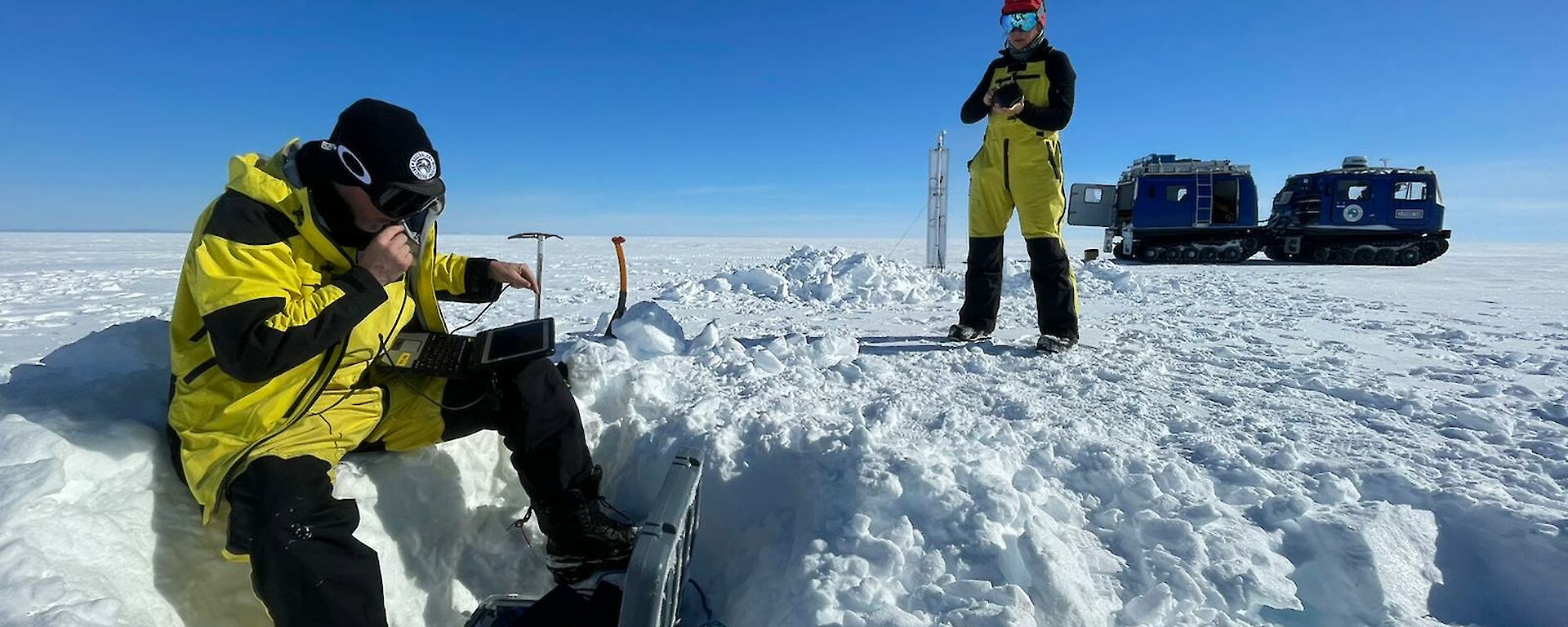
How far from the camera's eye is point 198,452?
1445 millimetres

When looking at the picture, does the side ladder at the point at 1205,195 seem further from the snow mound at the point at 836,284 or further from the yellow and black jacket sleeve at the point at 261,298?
the yellow and black jacket sleeve at the point at 261,298

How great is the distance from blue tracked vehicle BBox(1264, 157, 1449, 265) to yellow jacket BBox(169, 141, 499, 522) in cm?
1747

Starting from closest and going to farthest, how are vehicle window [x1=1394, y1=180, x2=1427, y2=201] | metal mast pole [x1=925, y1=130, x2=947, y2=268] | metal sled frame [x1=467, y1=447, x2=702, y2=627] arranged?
metal sled frame [x1=467, y1=447, x2=702, y2=627], metal mast pole [x1=925, y1=130, x2=947, y2=268], vehicle window [x1=1394, y1=180, x2=1427, y2=201]

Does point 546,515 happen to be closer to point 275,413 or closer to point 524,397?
point 524,397

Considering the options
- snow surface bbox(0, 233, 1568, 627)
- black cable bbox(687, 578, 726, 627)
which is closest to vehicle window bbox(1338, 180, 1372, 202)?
snow surface bbox(0, 233, 1568, 627)

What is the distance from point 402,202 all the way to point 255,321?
39 cm

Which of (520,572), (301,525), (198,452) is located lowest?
(520,572)

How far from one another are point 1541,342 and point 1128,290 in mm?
3136

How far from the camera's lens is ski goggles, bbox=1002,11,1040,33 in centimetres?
368

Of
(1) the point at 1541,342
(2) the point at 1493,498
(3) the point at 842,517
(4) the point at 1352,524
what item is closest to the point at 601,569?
(3) the point at 842,517

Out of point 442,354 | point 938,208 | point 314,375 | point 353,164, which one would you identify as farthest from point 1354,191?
point 314,375

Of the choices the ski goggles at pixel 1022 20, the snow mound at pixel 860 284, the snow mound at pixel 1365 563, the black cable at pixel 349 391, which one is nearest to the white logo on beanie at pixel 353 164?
the black cable at pixel 349 391

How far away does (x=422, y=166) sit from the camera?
1594 millimetres

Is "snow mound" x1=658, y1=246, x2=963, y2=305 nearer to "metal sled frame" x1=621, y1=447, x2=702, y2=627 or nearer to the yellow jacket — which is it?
"metal sled frame" x1=621, y1=447, x2=702, y2=627
